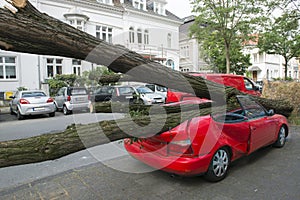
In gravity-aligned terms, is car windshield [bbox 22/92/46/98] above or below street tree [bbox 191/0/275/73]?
below

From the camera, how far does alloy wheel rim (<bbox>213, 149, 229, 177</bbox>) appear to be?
11.7 feet

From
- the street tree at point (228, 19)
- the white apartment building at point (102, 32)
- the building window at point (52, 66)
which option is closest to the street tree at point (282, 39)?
the street tree at point (228, 19)

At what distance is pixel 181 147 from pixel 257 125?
195 centimetres

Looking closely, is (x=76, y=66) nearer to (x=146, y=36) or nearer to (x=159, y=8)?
(x=146, y=36)

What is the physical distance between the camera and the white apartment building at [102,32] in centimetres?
1886

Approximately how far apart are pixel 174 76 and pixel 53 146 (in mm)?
1999

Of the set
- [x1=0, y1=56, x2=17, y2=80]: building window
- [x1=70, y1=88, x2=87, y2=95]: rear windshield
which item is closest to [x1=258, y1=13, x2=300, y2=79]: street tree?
[x1=70, y1=88, x2=87, y2=95]: rear windshield

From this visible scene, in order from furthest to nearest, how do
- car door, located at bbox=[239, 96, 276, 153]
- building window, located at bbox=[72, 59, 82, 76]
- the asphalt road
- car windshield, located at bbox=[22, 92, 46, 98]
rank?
building window, located at bbox=[72, 59, 82, 76]
car windshield, located at bbox=[22, 92, 46, 98]
car door, located at bbox=[239, 96, 276, 153]
the asphalt road

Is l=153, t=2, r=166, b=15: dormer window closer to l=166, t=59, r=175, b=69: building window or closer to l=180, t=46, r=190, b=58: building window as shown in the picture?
l=166, t=59, r=175, b=69: building window

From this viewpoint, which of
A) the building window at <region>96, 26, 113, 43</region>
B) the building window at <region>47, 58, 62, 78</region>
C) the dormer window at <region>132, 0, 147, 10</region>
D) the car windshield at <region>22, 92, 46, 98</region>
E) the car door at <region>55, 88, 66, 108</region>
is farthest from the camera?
the dormer window at <region>132, 0, 147, 10</region>

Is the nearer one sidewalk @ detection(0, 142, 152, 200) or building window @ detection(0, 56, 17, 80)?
sidewalk @ detection(0, 142, 152, 200)

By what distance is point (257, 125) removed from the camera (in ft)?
14.4

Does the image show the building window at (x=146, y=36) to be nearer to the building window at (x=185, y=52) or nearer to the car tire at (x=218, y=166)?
the building window at (x=185, y=52)

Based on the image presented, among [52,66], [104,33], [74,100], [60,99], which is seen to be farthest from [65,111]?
[104,33]
